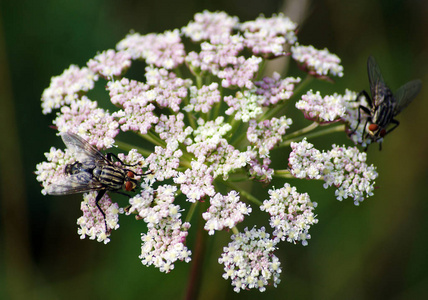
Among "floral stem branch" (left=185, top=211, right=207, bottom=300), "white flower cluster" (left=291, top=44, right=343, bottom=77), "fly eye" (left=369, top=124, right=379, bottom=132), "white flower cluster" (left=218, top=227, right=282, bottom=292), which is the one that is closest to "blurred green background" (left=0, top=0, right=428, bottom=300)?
"white flower cluster" (left=291, top=44, right=343, bottom=77)

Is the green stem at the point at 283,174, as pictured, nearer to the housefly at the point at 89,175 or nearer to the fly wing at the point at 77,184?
the housefly at the point at 89,175

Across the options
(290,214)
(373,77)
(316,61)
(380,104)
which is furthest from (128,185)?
(373,77)

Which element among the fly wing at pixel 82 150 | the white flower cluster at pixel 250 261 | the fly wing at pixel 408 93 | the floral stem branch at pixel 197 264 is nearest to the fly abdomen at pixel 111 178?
the fly wing at pixel 82 150

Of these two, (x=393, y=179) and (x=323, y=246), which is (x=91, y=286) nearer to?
(x=323, y=246)

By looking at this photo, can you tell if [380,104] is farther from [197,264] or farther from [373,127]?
[197,264]

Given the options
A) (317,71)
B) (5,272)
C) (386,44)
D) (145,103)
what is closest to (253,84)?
(317,71)

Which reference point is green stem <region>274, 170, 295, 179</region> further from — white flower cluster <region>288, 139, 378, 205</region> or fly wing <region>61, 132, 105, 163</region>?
fly wing <region>61, 132, 105, 163</region>
